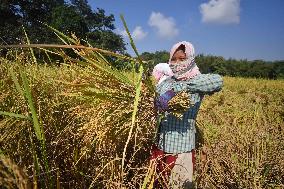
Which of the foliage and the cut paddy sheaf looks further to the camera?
the foliage

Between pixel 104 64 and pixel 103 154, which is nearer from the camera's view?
pixel 104 64

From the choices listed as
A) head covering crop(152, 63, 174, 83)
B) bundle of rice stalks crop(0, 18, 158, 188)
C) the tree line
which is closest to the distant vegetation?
the tree line

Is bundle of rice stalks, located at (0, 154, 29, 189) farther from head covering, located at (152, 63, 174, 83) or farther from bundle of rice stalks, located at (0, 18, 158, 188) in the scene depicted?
head covering, located at (152, 63, 174, 83)

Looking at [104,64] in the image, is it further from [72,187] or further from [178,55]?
[72,187]

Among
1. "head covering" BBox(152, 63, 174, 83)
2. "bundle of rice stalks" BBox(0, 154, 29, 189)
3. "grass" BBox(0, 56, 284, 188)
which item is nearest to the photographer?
"bundle of rice stalks" BBox(0, 154, 29, 189)

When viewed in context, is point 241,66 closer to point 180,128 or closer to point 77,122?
point 180,128

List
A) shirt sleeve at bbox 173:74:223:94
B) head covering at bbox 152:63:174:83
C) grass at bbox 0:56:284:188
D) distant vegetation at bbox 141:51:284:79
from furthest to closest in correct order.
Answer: distant vegetation at bbox 141:51:284:79 < head covering at bbox 152:63:174:83 < shirt sleeve at bbox 173:74:223:94 < grass at bbox 0:56:284:188

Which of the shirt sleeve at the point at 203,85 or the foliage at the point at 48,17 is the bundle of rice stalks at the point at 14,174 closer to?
the shirt sleeve at the point at 203,85

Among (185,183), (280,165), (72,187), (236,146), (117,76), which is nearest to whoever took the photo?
(117,76)

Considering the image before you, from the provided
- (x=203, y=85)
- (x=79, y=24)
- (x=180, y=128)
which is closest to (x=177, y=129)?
(x=180, y=128)

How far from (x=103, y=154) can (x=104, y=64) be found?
63cm

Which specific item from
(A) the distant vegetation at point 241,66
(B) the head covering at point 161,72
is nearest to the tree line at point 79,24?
(A) the distant vegetation at point 241,66

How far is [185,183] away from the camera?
2.30 meters

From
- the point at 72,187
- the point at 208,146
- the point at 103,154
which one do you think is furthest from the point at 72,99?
the point at 208,146
